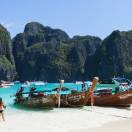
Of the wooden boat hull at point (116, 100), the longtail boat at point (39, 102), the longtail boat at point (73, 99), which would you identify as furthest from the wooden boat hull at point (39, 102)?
the wooden boat hull at point (116, 100)

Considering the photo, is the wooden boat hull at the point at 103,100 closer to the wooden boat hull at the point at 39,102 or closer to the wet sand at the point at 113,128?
the wooden boat hull at the point at 39,102

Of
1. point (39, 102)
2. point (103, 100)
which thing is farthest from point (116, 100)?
point (39, 102)

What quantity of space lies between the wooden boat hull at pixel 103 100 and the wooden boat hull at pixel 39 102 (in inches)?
59.8

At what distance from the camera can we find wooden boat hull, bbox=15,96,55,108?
101ft

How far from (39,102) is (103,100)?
17.5 feet

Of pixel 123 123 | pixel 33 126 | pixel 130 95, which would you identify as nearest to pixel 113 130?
pixel 123 123

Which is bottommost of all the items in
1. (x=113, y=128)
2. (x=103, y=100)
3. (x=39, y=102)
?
(x=113, y=128)

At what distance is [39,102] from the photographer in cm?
3197

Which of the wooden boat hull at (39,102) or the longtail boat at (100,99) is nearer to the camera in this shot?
the wooden boat hull at (39,102)

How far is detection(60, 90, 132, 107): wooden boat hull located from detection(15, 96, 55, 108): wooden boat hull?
1520 millimetres

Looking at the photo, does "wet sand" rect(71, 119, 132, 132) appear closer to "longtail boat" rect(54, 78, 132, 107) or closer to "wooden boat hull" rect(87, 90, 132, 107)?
"longtail boat" rect(54, 78, 132, 107)

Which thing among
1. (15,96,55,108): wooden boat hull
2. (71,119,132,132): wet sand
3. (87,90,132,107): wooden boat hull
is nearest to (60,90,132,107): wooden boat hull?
(87,90,132,107): wooden boat hull

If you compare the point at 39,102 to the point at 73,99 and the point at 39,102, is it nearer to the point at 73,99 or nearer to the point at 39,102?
the point at 39,102

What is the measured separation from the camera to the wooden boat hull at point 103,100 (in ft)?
104
